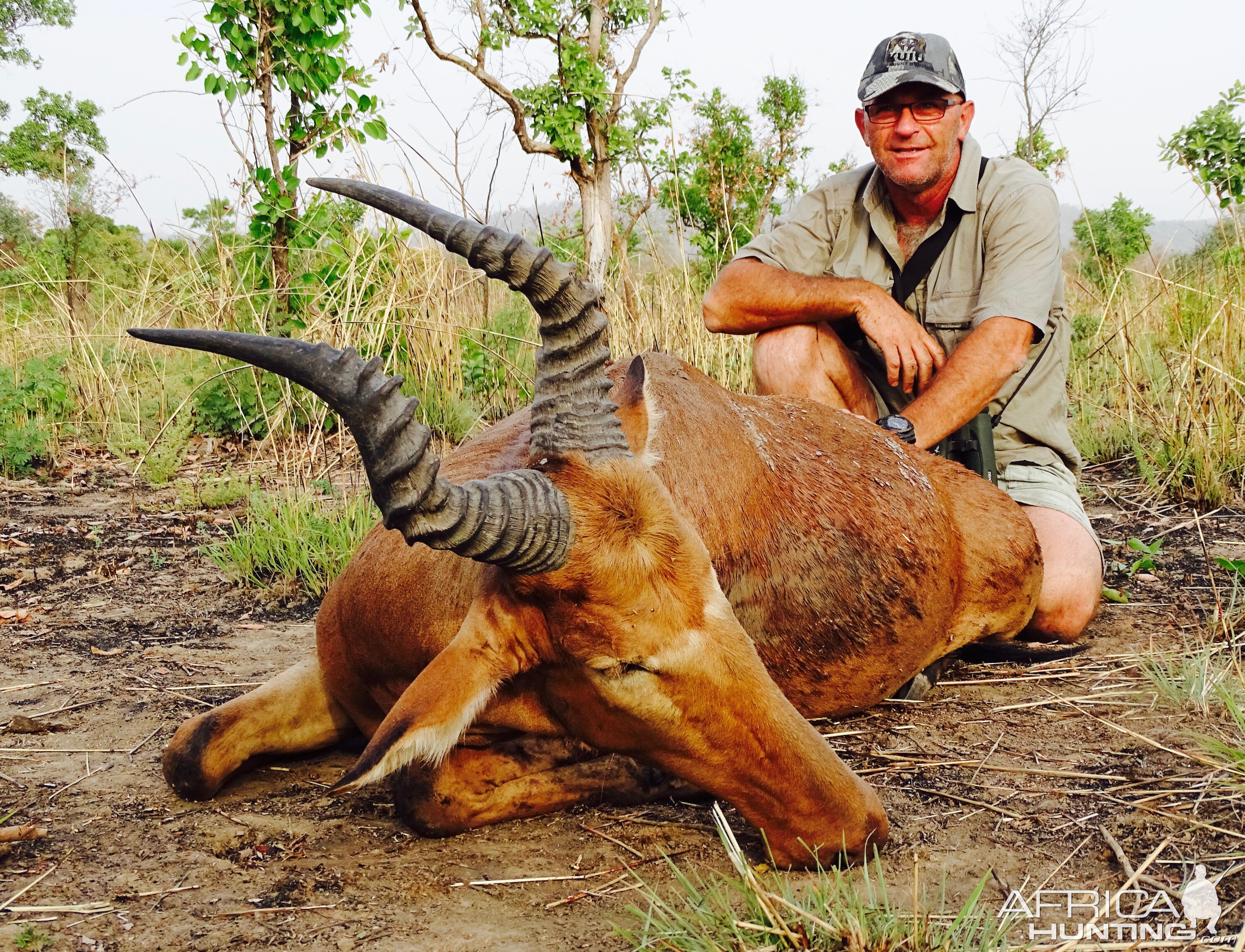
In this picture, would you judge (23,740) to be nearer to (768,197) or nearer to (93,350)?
(93,350)

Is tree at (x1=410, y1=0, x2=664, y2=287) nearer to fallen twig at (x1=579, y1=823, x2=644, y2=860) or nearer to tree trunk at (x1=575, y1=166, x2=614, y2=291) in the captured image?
tree trunk at (x1=575, y1=166, x2=614, y2=291)

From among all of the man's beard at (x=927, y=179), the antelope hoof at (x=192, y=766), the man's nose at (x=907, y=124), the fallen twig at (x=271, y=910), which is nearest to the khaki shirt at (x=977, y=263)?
the man's beard at (x=927, y=179)

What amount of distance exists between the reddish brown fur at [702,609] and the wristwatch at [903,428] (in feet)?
0.55

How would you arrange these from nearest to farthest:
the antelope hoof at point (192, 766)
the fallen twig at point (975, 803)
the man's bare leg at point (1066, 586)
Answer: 1. the fallen twig at point (975, 803)
2. the antelope hoof at point (192, 766)
3. the man's bare leg at point (1066, 586)

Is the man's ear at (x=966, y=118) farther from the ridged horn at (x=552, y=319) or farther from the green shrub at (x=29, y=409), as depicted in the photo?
the green shrub at (x=29, y=409)

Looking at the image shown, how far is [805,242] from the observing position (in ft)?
16.1

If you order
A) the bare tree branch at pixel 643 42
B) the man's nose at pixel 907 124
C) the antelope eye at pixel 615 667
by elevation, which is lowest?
the antelope eye at pixel 615 667

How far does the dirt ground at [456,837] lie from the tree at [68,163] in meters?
5.38

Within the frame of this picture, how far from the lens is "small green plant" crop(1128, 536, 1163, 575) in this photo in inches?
185

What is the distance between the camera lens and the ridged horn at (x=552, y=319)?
2074 millimetres

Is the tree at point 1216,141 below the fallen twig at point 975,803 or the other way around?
the other way around

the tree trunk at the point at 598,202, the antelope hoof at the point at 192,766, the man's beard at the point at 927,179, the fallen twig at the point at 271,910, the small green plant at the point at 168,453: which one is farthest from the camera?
the tree trunk at the point at 598,202

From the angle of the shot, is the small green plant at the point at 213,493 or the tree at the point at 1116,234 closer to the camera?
the small green plant at the point at 213,493

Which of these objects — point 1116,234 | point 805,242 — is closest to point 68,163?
point 805,242
